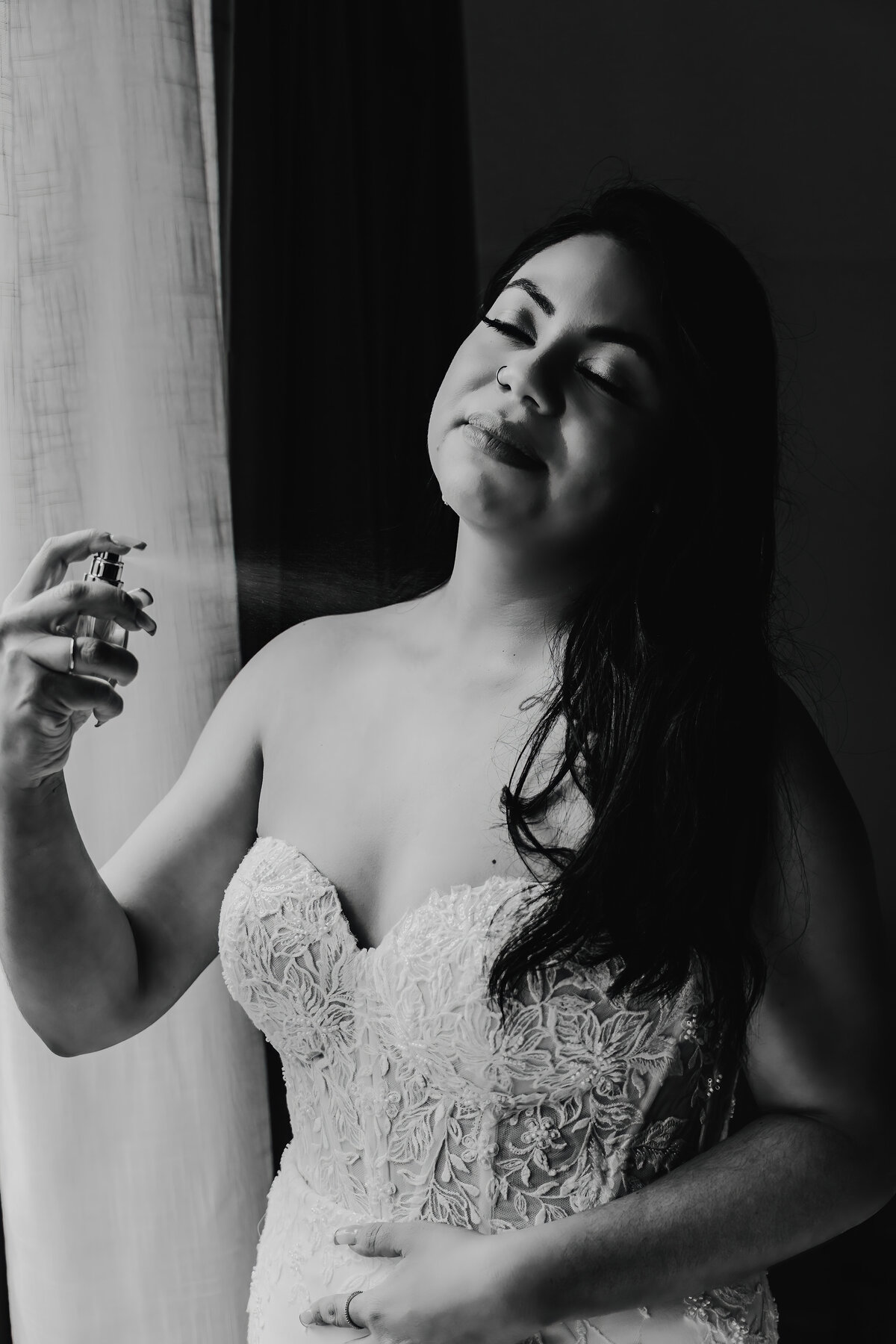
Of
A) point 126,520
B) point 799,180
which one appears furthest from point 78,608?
point 799,180

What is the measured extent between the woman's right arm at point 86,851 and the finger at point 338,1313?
10.7 inches

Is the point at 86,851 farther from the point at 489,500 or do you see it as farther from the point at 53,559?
the point at 489,500

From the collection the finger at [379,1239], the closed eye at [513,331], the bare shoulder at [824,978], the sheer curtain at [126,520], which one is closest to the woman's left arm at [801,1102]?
the bare shoulder at [824,978]

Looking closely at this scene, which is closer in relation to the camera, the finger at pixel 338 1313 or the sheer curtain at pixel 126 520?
the finger at pixel 338 1313

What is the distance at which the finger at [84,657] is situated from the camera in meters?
0.80

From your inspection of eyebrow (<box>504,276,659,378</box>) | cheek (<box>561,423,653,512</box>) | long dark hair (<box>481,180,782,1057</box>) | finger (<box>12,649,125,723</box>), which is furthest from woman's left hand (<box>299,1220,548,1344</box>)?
eyebrow (<box>504,276,659,378</box>)

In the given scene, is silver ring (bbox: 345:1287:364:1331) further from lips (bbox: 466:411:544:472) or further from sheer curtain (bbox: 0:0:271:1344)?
lips (bbox: 466:411:544:472)

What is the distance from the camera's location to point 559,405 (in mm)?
990

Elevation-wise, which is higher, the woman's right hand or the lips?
the lips

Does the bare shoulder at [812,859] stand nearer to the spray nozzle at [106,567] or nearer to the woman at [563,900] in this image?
the woman at [563,900]

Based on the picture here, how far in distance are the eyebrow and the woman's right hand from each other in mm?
405

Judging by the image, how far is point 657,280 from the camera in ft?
3.38

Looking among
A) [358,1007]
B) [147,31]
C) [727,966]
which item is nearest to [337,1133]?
[358,1007]

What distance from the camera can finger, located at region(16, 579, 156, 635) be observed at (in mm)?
801
